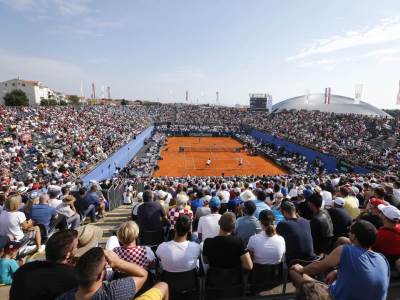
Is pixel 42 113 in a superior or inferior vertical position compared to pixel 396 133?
superior

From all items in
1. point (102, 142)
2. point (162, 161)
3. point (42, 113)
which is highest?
point (42, 113)

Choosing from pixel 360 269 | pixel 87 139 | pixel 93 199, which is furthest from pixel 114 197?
pixel 87 139

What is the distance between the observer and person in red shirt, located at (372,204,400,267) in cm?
465

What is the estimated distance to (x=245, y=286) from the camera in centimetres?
445

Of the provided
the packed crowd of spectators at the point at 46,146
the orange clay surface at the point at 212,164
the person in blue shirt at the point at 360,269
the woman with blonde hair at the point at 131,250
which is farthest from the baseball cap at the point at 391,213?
the orange clay surface at the point at 212,164

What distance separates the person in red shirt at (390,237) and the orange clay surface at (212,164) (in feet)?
109

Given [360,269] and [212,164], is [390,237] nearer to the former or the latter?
[360,269]

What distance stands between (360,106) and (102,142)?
341 feet

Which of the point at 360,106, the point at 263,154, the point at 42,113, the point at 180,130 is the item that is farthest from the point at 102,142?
the point at 360,106

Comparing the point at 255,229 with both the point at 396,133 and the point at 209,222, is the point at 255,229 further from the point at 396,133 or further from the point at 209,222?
the point at 396,133

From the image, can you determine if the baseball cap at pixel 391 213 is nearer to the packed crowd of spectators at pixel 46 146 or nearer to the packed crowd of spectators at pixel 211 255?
the packed crowd of spectators at pixel 211 255

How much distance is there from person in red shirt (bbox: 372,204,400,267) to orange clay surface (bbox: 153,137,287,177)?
33.2m

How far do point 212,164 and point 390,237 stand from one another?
131ft

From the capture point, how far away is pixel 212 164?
147ft
